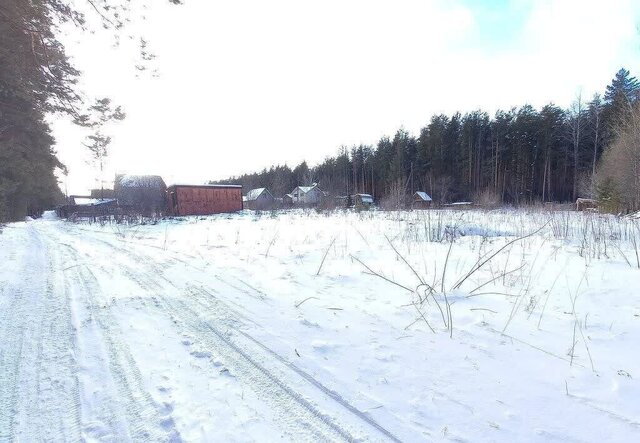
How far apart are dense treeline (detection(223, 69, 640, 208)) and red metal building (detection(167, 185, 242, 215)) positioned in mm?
11063

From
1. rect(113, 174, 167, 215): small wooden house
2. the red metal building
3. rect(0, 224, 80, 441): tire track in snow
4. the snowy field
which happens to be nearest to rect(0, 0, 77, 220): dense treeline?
Answer: the snowy field

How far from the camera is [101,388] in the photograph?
1.86 metres

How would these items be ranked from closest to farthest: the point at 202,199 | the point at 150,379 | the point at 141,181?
the point at 150,379 → the point at 202,199 → the point at 141,181

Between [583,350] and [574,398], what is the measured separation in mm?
724

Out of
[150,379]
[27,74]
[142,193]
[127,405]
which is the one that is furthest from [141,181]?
[127,405]

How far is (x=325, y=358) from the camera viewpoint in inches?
88.0

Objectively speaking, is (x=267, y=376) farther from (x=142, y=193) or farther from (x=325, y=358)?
(x=142, y=193)

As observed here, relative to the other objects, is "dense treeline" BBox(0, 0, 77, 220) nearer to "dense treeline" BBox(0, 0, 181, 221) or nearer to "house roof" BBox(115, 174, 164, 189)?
"dense treeline" BBox(0, 0, 181, 221)

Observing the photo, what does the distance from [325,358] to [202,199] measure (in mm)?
31207

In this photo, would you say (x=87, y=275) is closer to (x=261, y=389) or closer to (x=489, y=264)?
(x=261, y=389)

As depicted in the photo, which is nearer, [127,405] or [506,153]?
[127,405]

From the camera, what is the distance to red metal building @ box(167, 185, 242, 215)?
96.1ft

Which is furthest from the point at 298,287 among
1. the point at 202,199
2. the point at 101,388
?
the point at 202,199

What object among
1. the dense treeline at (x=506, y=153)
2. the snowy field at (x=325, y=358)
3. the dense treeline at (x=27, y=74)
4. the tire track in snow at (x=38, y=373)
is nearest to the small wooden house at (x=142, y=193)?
the dense treeline at (x=27, y=74)
